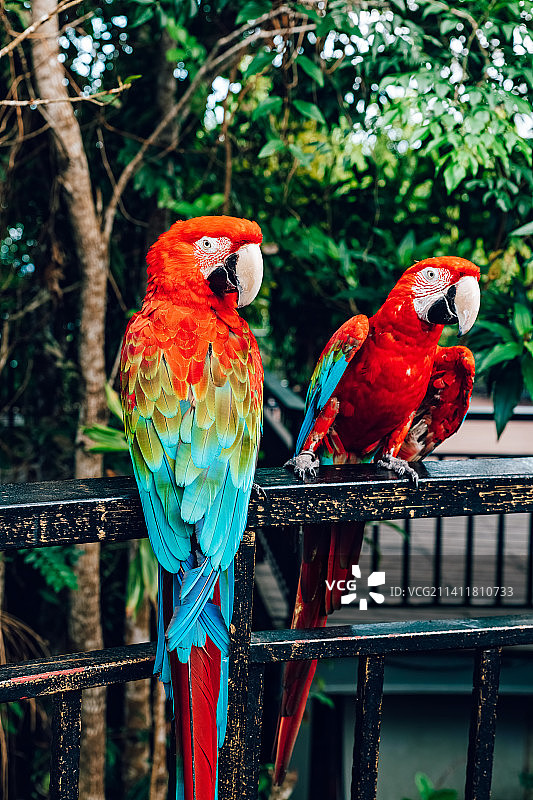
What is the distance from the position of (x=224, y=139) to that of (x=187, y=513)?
5.02ft

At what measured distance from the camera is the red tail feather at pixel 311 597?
92 cm

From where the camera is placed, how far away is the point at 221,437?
0.84 meters

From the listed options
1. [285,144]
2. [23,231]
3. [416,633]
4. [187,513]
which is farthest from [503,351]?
[23,231]

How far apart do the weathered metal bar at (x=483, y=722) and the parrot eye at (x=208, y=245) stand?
625 mm

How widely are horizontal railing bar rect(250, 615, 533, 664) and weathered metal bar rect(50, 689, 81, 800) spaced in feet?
0.63

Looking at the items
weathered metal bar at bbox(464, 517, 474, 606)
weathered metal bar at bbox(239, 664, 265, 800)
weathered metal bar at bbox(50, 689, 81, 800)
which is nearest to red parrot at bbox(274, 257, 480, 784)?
weathered metal bar at bbox(239, 664, 265, 800)

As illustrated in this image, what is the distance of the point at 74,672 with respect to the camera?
0.69 metres

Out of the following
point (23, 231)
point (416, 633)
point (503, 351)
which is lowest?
point (416, 633)

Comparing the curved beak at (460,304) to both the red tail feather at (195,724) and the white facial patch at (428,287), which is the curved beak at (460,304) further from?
the red tail feather at (195,724)

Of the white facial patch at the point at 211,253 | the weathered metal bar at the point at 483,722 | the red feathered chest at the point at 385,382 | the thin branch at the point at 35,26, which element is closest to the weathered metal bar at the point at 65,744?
the weathered metal bar at the point at 483,722

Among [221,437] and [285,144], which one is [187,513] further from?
[285,144]

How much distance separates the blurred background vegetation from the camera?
5.45 feet

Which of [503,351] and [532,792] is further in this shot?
[532,792]

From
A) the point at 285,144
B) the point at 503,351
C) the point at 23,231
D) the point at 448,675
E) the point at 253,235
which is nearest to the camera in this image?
the point at 253,235
